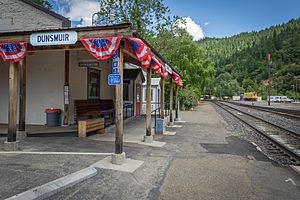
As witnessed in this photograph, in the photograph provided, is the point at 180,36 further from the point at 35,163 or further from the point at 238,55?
the point at 238,55

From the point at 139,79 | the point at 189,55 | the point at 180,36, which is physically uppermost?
the point at 180,36

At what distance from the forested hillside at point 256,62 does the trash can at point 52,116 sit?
89.4 m

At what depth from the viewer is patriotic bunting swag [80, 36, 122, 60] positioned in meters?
5.13

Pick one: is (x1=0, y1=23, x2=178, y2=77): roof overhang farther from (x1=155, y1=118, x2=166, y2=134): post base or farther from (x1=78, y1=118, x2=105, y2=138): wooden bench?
(x1=155, y1=118, x2=166, y2=134): post base

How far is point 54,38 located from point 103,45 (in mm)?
1286

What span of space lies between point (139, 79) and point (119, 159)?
12.4 metres

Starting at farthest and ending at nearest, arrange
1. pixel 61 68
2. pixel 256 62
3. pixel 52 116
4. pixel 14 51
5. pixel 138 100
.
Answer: pixel 256 62 < pixel 138 100 < pixel 61 68 < pixel 52 116 < pixel 14 51

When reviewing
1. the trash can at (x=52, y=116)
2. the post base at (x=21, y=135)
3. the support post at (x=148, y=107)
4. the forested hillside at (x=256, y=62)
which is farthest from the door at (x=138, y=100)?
the forested hillside at (x=256, y=62)

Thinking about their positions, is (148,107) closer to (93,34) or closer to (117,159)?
(117,159)

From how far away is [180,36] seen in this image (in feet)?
114

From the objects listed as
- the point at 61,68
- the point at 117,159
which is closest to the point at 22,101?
the point at 61,68

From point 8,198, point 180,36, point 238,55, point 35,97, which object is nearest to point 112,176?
point 8,198

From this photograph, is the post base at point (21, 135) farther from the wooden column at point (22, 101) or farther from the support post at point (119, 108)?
the support post at point (119, 108)

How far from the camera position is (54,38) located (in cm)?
558
